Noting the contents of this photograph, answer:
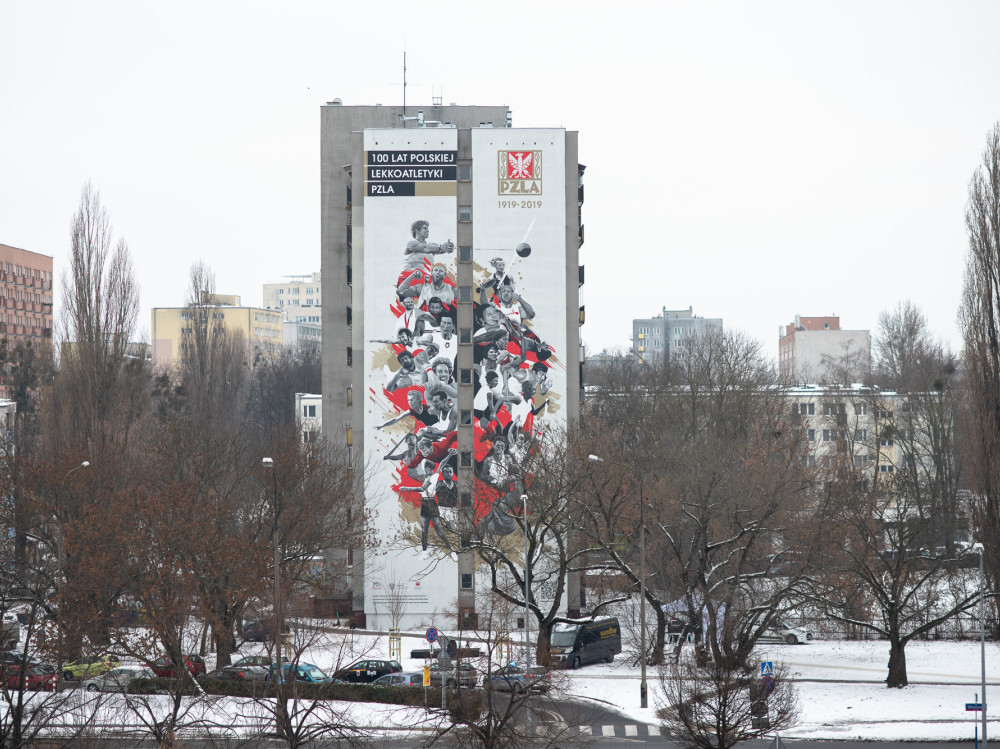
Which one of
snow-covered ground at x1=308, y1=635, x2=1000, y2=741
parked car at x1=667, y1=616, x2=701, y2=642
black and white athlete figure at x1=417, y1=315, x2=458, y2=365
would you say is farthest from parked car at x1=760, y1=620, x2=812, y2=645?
black and white athlete figure at x1=417, y1=315, x2=458, y2=365

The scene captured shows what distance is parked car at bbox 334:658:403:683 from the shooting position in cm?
4334

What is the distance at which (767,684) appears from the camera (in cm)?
2791

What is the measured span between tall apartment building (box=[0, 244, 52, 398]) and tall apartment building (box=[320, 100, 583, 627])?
255ft

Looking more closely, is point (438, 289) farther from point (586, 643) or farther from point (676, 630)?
point (586, 643)

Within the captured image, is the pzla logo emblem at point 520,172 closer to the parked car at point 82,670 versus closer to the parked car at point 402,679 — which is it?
the parked car at point 402,679

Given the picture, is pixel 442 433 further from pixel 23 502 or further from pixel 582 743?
pixel 582 743

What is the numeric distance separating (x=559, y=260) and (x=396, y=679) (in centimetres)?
2801

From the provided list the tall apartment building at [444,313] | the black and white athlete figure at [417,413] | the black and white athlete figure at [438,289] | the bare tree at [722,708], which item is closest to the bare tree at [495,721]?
the bare tree at [722,708]

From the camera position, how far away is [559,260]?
61750 mm

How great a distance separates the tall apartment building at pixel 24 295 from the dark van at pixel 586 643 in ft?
315

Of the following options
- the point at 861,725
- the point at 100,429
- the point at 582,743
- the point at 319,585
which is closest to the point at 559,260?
the point at 319,585

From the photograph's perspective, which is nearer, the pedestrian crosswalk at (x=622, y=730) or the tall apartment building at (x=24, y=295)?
the pedestrian crosswalk at (x=622, y=730)

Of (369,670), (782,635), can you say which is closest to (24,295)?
(369,670)

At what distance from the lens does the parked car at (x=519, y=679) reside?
1099 inches
